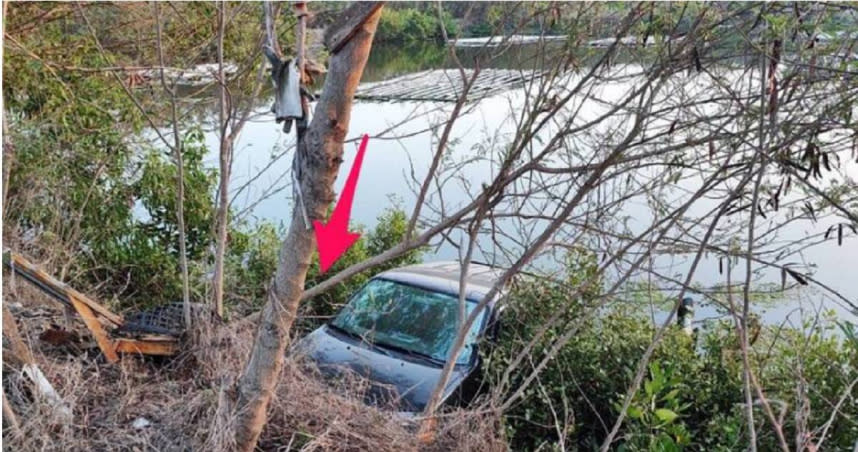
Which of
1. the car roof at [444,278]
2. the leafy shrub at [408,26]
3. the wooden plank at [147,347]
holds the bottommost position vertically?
the car roof at [444,278]

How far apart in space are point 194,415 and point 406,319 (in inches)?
92.0

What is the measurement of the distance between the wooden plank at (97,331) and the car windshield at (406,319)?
1650 mm

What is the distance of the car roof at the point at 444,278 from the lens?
17.3ft

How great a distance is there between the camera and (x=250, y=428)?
114 inches

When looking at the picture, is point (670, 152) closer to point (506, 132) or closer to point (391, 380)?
point (506, 132)

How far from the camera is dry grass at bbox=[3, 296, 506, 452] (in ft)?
9.53

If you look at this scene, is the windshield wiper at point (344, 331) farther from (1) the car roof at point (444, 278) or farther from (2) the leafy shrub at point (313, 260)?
(2) the leafy shrub at point (313, 260)

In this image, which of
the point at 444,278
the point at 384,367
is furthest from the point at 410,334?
the point at 444,278

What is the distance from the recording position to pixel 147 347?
3.74 m

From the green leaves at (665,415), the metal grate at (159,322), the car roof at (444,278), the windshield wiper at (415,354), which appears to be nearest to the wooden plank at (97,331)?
the metal grate at (159,322)

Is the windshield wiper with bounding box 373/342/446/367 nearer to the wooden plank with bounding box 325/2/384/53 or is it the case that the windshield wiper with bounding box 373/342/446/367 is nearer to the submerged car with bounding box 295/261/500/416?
the submerged car with bounding box 295/261/500/416

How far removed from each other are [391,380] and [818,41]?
303 centimetres

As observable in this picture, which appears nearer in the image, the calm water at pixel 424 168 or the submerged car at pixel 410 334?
the calm water at pixel 424 168

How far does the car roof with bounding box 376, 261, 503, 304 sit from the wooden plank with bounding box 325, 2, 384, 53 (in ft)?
9.59
